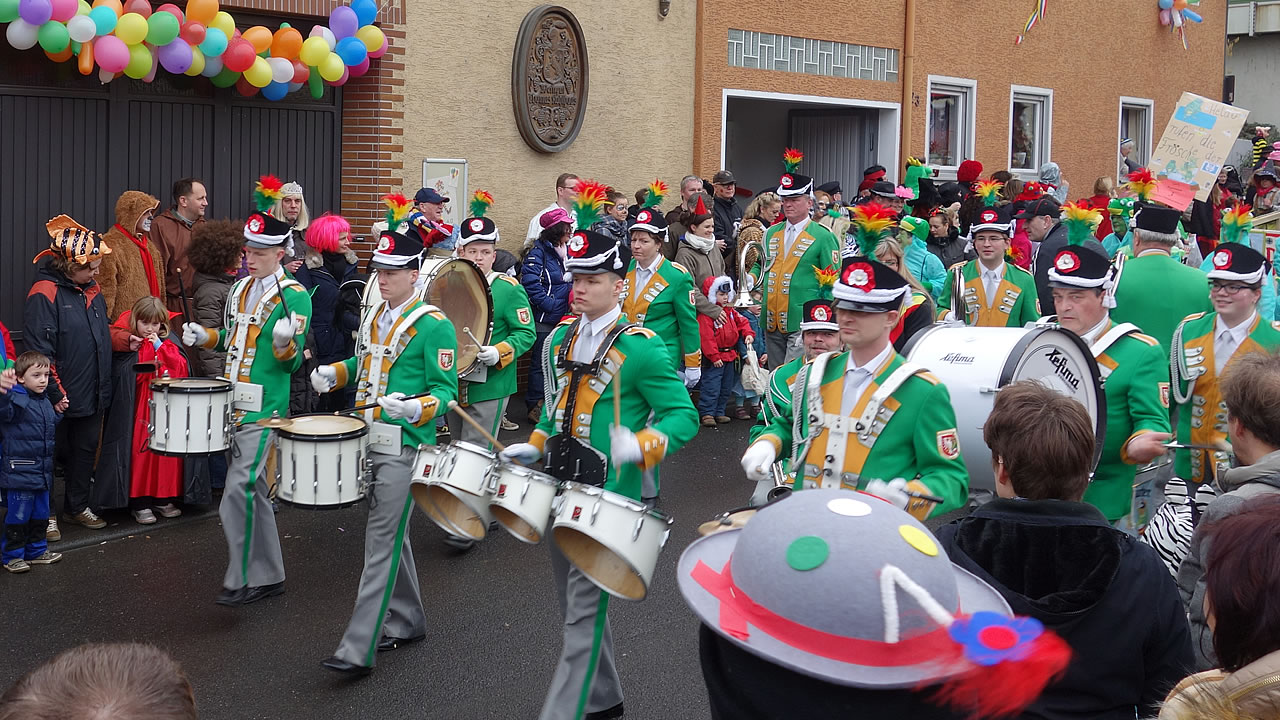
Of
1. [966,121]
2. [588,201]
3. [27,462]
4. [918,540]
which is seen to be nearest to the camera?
[918,540]

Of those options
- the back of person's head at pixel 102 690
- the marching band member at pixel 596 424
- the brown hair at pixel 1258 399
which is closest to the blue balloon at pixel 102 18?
the marching band member at pixel 596 424

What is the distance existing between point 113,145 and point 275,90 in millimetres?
1328

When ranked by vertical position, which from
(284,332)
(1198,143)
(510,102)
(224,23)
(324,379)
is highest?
(224,23)

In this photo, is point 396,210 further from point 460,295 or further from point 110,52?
point 110,52

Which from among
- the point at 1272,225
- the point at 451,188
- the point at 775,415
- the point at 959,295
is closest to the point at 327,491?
the point at 775,415

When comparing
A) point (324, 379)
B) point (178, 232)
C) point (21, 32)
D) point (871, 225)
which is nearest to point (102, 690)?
point (324, 379)

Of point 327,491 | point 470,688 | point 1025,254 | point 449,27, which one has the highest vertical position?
point 449,27

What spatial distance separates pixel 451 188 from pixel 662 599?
5.96 m

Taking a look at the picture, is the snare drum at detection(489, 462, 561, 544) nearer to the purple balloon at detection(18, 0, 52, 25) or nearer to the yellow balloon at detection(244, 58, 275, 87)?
the purple balloon at detection(18, 0, 52, 25)

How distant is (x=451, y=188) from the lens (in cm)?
1177

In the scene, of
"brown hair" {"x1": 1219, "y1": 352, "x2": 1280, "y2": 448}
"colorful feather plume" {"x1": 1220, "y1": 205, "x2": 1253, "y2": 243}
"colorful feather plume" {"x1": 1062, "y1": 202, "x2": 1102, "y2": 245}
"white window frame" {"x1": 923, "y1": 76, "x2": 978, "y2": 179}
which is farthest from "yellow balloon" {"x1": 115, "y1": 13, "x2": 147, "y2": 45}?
"white window frame" {"x1": 923, "y1": 76, "x2": 978, "y2": 179}

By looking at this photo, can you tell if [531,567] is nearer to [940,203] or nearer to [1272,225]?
[940,203]

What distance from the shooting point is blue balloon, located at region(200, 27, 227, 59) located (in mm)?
9242

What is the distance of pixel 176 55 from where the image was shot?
29.6 feet
